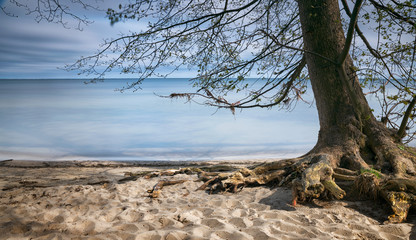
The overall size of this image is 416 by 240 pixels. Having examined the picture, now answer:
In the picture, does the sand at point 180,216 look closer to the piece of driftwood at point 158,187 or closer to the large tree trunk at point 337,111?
the piece of driftwood at point 158,187

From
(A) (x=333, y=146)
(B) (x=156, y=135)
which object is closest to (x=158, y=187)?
(A) (x=333, y=146)

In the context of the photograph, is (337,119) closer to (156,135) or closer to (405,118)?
(405,118)

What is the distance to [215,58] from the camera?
6.72 meters

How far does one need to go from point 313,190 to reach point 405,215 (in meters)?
1.04

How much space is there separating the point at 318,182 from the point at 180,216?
191cm

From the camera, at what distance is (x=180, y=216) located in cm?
367

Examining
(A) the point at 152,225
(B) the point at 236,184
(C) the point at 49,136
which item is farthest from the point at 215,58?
(C) the point at 49,136

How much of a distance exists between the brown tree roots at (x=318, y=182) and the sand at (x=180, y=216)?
15 centimetres

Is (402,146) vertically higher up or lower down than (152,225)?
higher up

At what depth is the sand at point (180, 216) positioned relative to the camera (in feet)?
10.6

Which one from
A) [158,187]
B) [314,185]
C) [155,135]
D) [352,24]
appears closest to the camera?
[352,24]

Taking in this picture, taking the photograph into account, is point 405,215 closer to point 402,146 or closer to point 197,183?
point 402,146

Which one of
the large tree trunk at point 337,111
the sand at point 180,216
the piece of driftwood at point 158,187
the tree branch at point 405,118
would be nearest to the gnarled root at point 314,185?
the sand at point 180,216

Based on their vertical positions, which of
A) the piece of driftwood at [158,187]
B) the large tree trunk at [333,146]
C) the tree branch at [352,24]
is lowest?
the piece of driftwood at [158,187]
